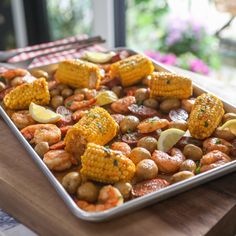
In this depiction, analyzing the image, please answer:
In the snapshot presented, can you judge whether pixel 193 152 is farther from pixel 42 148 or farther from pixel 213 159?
pixel 42 148

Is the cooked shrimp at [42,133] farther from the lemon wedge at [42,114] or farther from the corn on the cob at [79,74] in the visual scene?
the corn on the cob at [79,74]

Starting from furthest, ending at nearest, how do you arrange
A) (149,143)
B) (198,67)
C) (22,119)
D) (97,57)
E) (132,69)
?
(198,67) → (97,57) → (132,69) → (22,119) → (149,143)

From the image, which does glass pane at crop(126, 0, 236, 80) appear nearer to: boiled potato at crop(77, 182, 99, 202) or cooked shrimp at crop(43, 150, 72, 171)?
cooked shrimp at crop(43, 150, 72, 171)

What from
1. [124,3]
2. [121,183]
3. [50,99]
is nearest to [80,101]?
[50,99]

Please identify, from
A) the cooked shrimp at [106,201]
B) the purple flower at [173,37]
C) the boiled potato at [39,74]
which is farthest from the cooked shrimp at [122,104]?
the purple flower at [173,37]

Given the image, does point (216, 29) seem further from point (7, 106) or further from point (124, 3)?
point (7, 106)

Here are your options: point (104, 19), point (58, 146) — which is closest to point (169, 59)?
point (104, 19)

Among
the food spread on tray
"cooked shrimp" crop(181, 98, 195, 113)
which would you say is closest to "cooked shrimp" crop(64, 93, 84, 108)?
the food spread on tray

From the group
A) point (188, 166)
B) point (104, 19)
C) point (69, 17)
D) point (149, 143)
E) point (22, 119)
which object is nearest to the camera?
point (188, 166)
